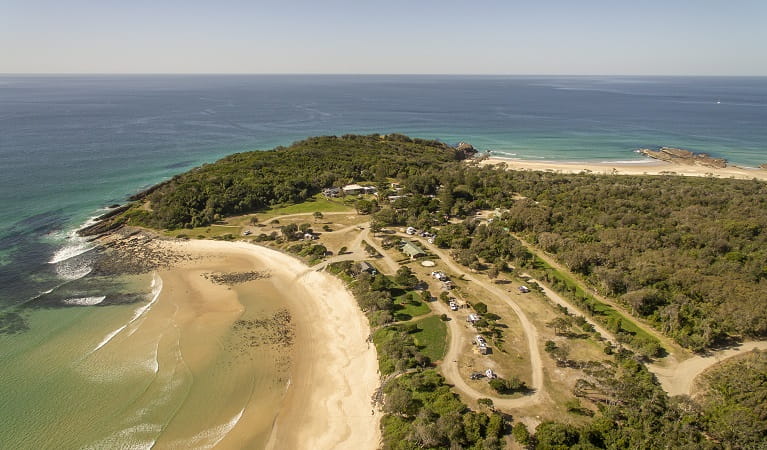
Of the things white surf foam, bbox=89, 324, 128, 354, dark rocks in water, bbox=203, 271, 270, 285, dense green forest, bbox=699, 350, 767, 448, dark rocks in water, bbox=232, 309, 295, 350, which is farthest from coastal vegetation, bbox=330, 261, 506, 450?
white surf foam, bbox=89, 324, 128, 354

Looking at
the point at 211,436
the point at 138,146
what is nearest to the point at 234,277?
the point at 211,436

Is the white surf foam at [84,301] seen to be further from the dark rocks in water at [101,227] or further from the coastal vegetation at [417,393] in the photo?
the coastal vegetation at [417,393]

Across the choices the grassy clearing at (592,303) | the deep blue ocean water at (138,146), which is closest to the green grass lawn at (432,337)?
the grassy clearing at (592,303)

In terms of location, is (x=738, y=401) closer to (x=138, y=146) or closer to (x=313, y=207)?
(x=313, y=207)

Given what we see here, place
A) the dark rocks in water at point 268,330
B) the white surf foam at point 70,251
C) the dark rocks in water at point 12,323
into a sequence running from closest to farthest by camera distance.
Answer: the dark rocks in water at point 268,330 → the dark rocks in water at point 12,323 → the white surf foam at point 70,251

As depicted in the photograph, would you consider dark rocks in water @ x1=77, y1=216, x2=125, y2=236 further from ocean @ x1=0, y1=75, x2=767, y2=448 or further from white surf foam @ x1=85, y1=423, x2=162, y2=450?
white surf foam @ x1=85, y1=423, x2=162, y2=450

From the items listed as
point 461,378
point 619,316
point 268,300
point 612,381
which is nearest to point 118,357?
point 268,300

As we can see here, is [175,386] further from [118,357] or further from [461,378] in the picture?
[461,378]
